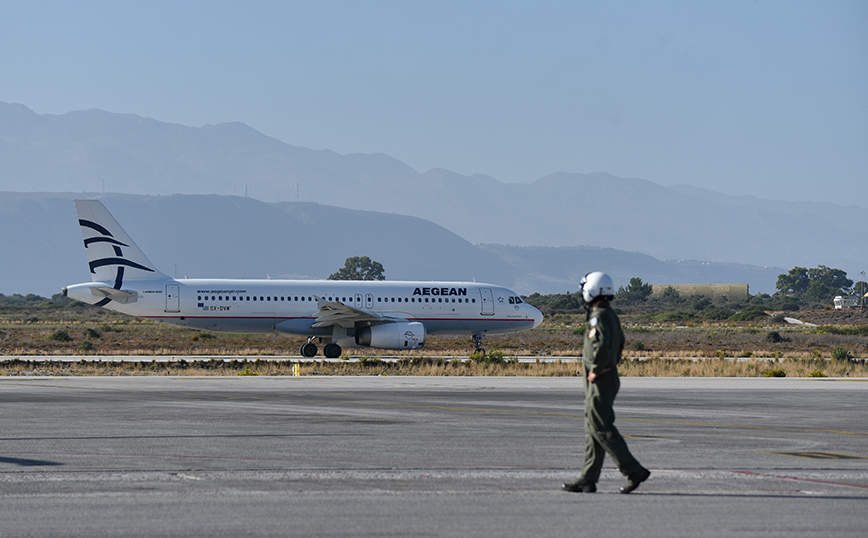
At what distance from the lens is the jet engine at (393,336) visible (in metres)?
38.0

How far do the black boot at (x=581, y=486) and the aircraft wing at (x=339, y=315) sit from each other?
2844 cm

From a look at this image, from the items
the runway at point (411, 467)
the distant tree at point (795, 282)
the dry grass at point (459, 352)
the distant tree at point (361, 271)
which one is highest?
the distant tree at point (795, 282)

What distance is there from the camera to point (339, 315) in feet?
127

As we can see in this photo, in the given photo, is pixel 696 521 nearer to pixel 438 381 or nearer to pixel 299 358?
pixel 438 381

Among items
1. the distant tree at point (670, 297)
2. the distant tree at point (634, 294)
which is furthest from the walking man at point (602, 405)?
the distant tree at point (670, 297)

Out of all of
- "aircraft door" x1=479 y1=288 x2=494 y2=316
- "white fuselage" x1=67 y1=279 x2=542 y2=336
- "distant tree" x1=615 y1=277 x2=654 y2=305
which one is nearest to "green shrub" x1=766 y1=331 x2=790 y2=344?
"white fuselage" x1=67 y1=279 x2=542 y2=336

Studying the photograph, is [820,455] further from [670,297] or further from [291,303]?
[670,297]

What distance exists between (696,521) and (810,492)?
76.6 inches

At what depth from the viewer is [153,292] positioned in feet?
127

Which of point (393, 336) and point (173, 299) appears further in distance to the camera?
point (173, 299)

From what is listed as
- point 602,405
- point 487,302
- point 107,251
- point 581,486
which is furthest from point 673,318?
point 602,405

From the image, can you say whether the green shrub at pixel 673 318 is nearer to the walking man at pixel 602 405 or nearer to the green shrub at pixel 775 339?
the green shrub at pixel 775 339

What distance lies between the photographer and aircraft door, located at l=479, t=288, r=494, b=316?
142 feet

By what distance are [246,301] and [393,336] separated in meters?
6.03
